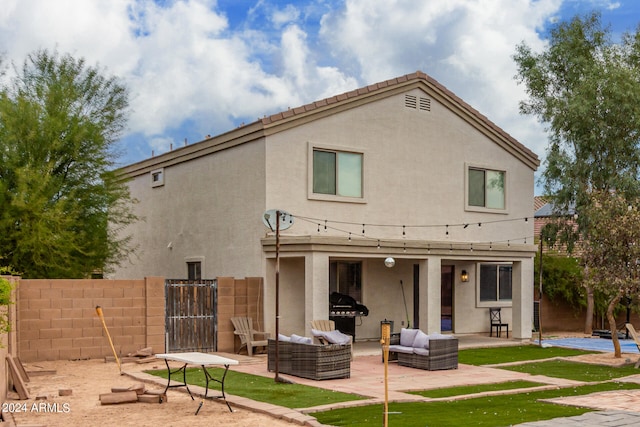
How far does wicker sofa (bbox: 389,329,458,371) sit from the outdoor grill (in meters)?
4.27

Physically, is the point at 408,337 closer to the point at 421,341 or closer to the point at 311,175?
the point at 421,341

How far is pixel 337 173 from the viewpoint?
68.2ft

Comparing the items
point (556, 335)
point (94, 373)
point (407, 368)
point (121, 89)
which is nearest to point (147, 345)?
point (94, 373)

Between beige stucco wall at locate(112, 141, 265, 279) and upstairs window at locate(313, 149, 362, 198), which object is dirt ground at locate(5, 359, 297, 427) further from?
upstairs window at locate(313, 149, 362, 198)

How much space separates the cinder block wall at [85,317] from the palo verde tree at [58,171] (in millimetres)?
2377

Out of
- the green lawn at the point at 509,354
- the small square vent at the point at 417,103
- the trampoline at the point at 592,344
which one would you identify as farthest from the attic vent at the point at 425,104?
the trampoline at the point at 592,344

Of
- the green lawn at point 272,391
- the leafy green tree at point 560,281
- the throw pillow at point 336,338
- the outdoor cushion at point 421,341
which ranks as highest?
the leafy green tree at point 560,281

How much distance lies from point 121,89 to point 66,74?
1645 millimetres

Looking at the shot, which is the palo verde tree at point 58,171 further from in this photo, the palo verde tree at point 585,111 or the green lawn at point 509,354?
the palo verde tree at point 585,111

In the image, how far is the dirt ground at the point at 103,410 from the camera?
10586 mm

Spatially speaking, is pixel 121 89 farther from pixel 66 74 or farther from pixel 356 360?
pixel 356 360

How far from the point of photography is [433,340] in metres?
16.2

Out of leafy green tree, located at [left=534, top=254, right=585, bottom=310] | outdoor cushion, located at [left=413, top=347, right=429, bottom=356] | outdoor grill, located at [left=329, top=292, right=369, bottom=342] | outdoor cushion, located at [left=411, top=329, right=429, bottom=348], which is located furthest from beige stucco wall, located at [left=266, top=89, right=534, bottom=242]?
outdoor cushion, located at [left=413, top=347, right=429, bottom=356]

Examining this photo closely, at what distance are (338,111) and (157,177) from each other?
7.55 meters
